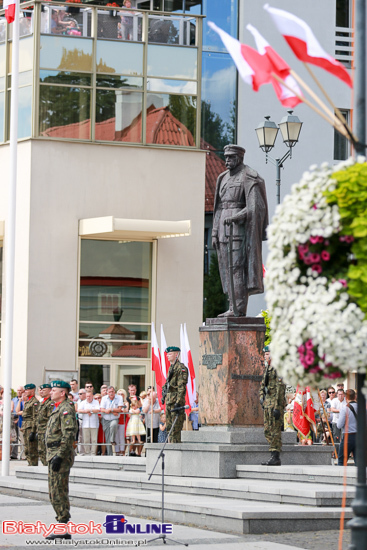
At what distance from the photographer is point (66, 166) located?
104 ft

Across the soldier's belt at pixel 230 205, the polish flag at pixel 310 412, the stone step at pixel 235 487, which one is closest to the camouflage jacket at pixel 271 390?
the stone step at pixel 235 487

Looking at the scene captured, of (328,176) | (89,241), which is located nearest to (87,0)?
(89,241)

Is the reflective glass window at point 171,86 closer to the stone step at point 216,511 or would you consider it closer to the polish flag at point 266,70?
the stone step at point 216,511

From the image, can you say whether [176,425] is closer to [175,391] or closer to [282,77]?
[175,391]

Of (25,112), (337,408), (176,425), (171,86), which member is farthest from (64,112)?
(176,425)

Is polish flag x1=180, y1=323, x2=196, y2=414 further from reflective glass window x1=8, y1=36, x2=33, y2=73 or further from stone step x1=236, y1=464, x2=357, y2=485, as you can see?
reflective glass window x1=8, y1=36, x2=33, y2=73

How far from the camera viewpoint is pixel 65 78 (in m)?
31.9

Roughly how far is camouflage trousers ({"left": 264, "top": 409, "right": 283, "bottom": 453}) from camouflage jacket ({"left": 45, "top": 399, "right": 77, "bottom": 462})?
14.1 ft

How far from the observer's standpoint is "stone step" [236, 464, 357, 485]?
49.1 ft

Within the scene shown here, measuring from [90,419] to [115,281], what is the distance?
8320mm

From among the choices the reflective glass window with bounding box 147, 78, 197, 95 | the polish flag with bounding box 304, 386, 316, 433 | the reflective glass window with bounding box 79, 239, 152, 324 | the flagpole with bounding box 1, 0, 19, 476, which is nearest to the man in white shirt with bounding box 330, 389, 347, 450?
the polish flag with bounding box 304, 386, 316, 433

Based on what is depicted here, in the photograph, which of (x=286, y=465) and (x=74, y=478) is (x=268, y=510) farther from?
(x=74, y=478)

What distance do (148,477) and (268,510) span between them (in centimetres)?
445

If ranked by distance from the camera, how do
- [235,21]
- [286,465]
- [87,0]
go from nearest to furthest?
[286,465]
[87,0]
[235,21]
